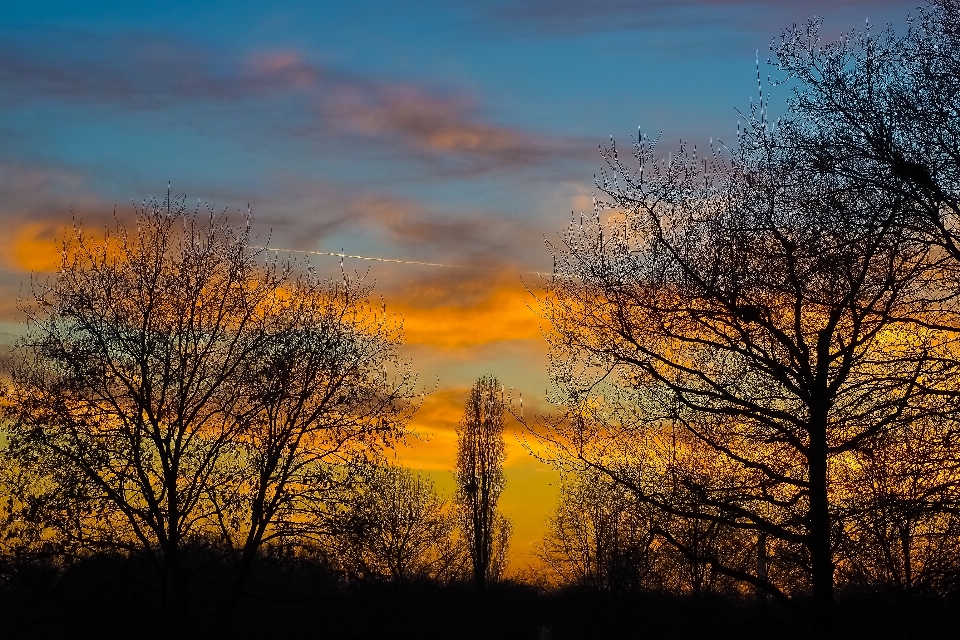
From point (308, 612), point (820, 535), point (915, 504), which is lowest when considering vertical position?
point (308, 612)

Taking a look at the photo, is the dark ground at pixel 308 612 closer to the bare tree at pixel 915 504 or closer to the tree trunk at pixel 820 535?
the tree trunk at pixel 820 535

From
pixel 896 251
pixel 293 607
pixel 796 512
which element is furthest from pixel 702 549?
pixel 293 607

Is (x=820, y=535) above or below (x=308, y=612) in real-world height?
above

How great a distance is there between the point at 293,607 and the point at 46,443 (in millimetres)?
9887

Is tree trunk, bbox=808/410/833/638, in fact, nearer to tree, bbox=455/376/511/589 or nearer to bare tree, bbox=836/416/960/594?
bare tree, bbox=836/416/960/594

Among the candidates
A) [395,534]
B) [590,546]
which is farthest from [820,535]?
[590,546]

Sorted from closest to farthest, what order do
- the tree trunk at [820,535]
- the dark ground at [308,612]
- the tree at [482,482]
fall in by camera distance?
the dark ground at [308,612]
the tree trunk at [820,535]
the tree at [482,482]

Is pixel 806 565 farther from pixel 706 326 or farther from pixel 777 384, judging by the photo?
pixel 706 326

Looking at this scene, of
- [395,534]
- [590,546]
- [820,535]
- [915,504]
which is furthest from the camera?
[590,546]

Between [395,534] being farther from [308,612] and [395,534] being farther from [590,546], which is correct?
[590,546]

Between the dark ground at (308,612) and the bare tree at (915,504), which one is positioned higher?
the bare tree at (915,504)

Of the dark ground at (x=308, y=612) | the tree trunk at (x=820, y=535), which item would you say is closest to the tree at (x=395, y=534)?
the dark ground at (x=308, y=612)

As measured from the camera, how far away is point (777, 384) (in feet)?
46.7

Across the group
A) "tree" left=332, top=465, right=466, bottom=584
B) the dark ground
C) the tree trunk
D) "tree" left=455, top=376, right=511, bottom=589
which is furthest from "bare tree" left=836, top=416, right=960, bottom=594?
"tree" left=455, top=376, right=511, bottom=589
